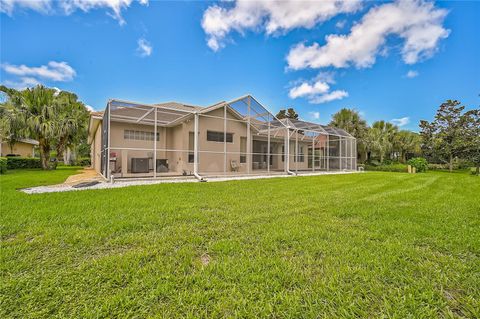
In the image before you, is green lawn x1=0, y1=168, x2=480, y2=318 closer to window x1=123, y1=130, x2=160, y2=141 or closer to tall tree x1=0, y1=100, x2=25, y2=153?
window x1=123, y1=130, x2=160, y2=141

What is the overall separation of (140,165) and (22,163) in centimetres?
1364

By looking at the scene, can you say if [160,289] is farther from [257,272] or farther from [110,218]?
[110,218]

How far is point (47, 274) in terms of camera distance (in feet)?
6.87

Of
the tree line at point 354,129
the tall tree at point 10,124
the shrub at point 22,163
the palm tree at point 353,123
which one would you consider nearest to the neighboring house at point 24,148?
the tree line at point 354,129

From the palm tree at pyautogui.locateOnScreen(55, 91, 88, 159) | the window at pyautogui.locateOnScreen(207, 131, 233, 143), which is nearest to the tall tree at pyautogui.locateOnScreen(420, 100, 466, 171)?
the window at pyautogui.locateOnScreen(207, 131, 233, 143)

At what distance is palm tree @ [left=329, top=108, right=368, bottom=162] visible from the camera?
70.8ft

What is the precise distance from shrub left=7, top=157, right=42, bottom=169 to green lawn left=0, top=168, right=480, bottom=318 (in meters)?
18.6

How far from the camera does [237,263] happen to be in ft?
7.64

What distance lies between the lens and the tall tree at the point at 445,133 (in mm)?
23469

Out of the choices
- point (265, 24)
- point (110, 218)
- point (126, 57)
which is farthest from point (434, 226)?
point (126, 57)

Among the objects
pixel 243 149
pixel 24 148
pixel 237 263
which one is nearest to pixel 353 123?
pixel 243 149

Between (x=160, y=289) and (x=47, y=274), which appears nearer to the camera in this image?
(x=160, y=289)

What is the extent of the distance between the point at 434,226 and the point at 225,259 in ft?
11.9

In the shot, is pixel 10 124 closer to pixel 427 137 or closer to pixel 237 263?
A: pixel 237 263
